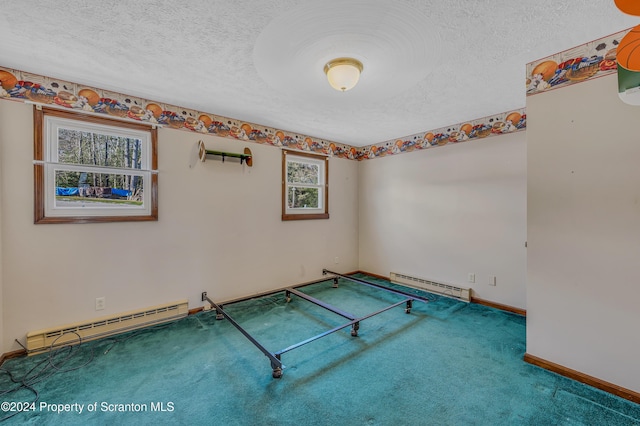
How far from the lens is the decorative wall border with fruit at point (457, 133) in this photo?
3240mm

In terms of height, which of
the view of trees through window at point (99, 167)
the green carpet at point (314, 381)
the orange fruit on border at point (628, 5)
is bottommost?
the green carpet at point (314, 381)

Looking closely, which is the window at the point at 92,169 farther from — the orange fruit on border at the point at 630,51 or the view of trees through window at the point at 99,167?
the orange fruit on border at the point at 630,51

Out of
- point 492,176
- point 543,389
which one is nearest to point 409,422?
point 543,389

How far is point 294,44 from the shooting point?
181cm

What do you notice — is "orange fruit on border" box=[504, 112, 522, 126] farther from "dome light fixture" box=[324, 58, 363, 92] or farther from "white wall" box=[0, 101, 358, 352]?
"white wall" box=[0, 101, 358, 352]

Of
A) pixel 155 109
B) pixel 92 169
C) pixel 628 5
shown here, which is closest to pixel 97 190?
pixel 92 169

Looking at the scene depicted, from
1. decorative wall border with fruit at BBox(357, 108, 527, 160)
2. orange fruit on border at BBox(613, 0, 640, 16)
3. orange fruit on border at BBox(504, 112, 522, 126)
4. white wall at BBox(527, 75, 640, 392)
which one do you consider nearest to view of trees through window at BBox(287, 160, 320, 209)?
decorative wall border with fruit at BBox(357, 108, 527, 160)

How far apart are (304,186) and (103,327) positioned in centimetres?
316

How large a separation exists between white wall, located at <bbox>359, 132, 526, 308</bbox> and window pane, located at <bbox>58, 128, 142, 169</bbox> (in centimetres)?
383

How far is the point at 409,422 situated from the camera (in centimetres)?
159

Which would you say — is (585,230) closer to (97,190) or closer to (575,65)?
(575,65)

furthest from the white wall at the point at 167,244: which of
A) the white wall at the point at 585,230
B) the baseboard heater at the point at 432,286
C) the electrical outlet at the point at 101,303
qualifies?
the white wall at the point at 585,230

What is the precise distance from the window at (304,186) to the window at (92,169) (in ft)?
6.08

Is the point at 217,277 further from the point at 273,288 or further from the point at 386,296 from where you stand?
the point at 386,296
